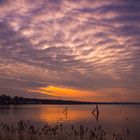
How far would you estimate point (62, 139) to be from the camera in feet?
56.0

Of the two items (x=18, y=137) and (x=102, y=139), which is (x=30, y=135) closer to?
(x=18, y=137)

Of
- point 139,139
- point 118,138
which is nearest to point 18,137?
point 118,138

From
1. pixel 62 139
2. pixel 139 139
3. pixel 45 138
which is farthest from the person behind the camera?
pixel 139 139

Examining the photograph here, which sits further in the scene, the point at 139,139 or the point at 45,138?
the point at 139,139

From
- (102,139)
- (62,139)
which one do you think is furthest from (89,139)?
(62,139)

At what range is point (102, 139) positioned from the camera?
53.2 ft

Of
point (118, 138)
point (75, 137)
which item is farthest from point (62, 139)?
point (118, 138)

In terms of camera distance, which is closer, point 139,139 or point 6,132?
point 6,132

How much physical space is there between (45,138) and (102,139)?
313cm

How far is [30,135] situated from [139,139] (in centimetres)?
1282

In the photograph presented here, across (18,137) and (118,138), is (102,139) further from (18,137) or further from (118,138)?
(18,137)

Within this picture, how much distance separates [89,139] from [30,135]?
10.8 ft

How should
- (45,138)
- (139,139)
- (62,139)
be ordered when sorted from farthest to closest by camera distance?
1. (139,139)
2. (62,139)
3. (45,138)

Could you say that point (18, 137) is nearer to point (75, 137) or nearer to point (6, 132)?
point (6, 132)
